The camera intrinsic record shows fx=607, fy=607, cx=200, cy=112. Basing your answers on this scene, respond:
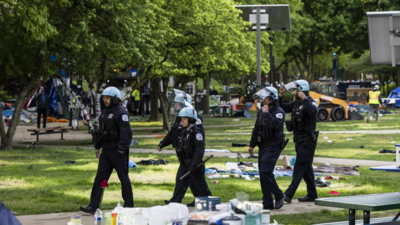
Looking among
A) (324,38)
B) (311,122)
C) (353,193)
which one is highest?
(324,38)

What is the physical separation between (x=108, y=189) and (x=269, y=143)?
3.53m

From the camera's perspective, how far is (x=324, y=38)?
166 feet

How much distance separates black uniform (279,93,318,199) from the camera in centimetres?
972

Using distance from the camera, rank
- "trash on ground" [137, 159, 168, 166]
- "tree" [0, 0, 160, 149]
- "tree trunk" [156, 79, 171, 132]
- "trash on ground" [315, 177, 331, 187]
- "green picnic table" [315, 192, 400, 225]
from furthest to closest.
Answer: "tree trunk" [156, 79, 171, 132]
"tree" [0, 0, 160, 149]
"trash on ground" [137, 159, 168, 166]
"trash on ground" [315, 177, 331, 187]
"green picnic table" [315, 192, 400, 225]

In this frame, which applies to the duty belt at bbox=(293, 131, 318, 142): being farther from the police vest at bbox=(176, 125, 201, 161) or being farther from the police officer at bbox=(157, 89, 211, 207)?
the police vest at bbox=(176, 125, 201, 161)

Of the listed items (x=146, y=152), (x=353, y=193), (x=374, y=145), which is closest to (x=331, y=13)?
(x=374, y=145)

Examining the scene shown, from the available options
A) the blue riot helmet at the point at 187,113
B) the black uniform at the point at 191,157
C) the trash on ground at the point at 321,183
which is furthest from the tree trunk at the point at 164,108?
the blue riot helmet at the point at 187,113

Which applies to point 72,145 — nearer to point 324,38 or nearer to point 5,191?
point 5,191

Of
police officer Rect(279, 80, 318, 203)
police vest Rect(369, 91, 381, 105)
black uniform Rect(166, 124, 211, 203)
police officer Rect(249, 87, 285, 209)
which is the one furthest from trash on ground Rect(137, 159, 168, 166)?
police vest Rect(369, 91, 381, 105)

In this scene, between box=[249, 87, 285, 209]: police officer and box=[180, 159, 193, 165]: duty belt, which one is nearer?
box=[180, 159, 193, 165]: duty belt

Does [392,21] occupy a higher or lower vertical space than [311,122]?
higher

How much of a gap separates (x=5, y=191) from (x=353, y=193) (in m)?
6.12

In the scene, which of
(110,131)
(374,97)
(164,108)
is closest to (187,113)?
(110,131)

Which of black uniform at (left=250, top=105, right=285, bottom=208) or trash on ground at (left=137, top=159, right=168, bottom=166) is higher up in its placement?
black uniform at (left=250, top=105, right=285, bottom=208)
